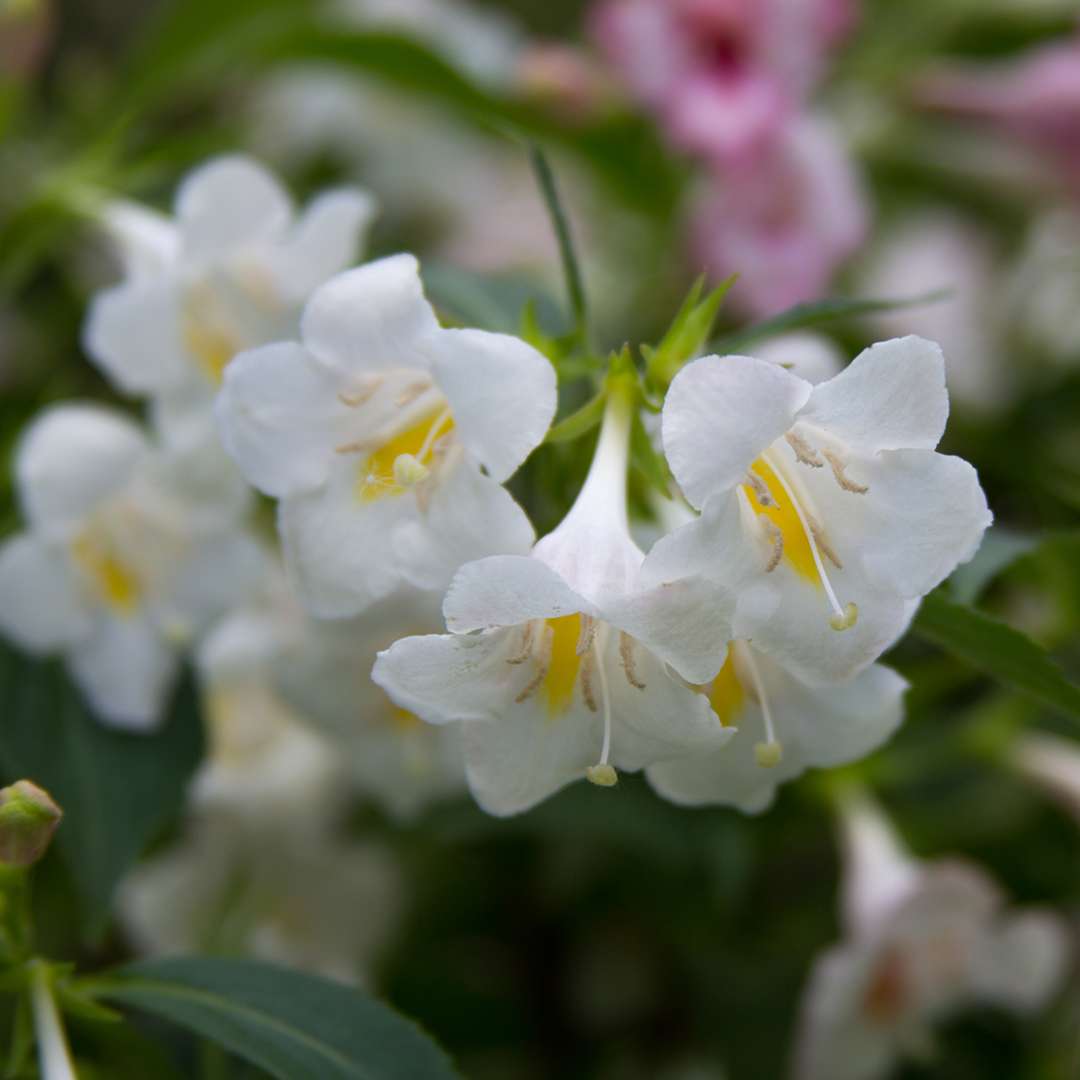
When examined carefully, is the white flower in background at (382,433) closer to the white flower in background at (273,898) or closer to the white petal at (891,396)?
the white petal at (891,396)

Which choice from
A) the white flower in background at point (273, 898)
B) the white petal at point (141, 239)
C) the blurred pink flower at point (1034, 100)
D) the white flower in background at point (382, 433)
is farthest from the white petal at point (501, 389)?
the blurred pink flower at point (1034, 100)

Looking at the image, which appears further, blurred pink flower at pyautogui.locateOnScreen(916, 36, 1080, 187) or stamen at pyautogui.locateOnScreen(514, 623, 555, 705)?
blurred pink flower at pyautogui.locateOnScreen(916, 36, 1080, 187)

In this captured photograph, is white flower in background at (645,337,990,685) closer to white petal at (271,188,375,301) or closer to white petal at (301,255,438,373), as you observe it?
white petal at (301,255,438,373)

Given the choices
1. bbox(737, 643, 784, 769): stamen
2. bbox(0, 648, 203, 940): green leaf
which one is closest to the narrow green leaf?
bbox(737, 643, 784, 769): stamen

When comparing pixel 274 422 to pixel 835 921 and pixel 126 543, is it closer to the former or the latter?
pixel 126 543

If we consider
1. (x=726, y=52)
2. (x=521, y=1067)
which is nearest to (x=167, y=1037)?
(x=521, y=1067)
